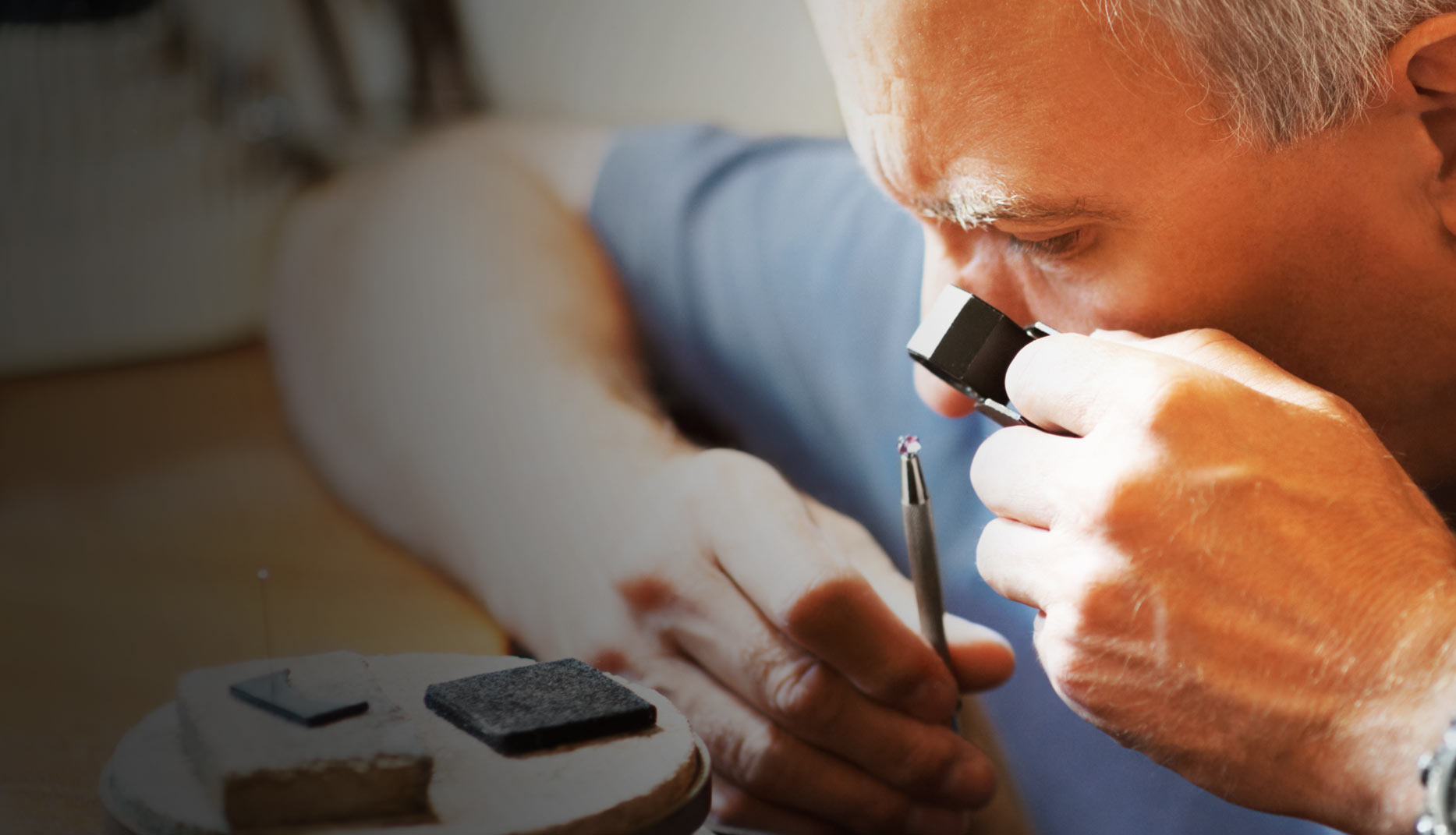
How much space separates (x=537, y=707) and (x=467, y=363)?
0.30 metres

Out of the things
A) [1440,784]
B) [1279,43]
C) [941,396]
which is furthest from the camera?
[941,396]

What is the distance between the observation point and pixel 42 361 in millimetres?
609

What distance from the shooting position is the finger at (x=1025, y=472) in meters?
0.55

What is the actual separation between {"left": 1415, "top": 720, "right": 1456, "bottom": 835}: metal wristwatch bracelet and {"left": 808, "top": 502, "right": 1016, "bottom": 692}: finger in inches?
9.0

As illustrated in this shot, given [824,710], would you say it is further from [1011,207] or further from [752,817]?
[1011,207]

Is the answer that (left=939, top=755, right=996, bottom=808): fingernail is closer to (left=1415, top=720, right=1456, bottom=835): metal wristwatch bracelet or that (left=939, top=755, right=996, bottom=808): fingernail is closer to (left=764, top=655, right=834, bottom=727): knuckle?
(left=764, top=655, right=834, bottom=727): knuckle

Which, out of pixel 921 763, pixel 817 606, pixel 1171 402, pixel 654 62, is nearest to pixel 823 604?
pixel 817 606

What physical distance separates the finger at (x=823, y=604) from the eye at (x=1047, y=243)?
0.20 meters

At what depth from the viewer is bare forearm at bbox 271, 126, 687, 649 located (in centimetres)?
67

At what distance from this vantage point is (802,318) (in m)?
Result: 0.73

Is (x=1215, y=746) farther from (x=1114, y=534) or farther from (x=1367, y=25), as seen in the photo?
(x=1367, y=25)

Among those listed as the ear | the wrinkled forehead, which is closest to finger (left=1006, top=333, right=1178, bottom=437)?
the wrinkled forehead

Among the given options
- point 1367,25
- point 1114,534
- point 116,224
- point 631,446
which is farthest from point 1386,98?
point 116,224

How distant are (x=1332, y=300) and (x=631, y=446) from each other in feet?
1.38
